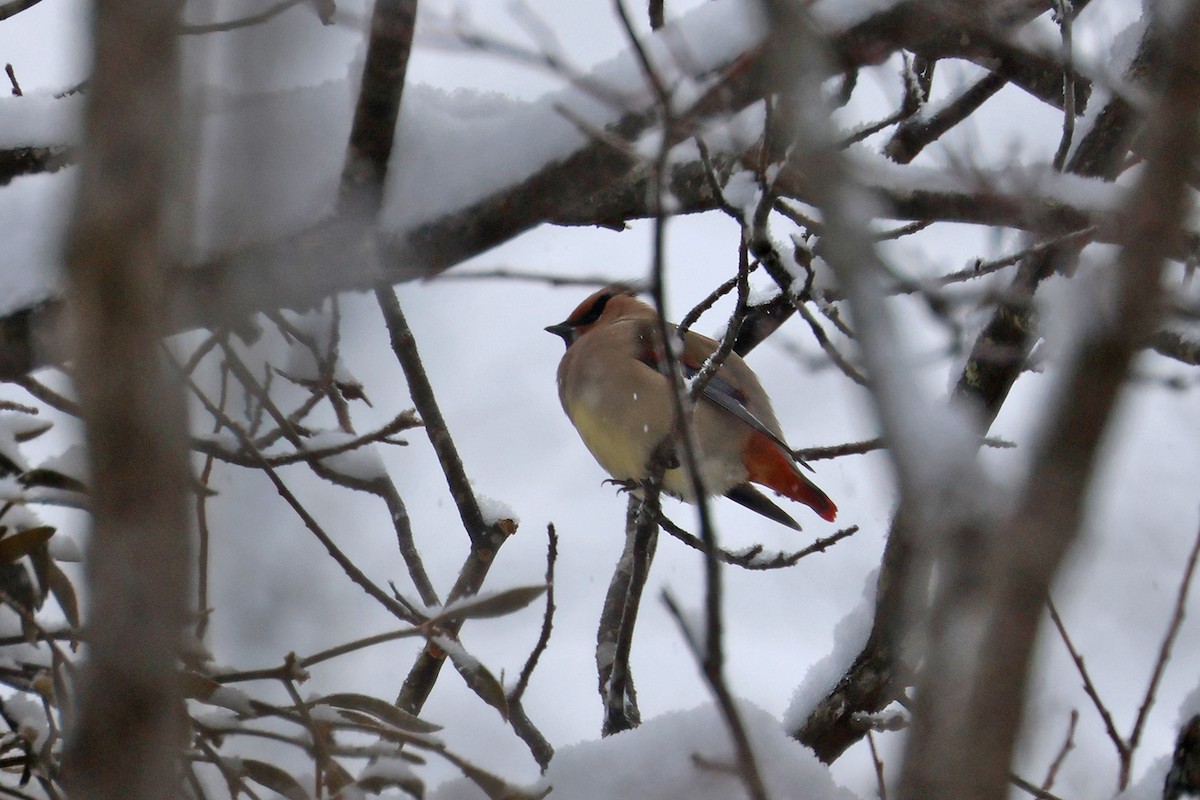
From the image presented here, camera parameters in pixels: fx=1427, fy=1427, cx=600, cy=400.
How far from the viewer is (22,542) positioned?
5.91ft

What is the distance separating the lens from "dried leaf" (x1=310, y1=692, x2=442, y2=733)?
190cm

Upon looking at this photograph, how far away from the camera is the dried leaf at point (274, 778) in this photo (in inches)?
71.8

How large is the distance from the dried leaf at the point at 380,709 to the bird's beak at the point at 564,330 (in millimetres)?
3933

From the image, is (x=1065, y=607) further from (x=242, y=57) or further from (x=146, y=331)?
(x=242, y=57)

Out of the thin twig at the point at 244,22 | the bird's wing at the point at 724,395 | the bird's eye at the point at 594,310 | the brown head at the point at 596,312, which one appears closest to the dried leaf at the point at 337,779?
the thin twig at the point at 244,22

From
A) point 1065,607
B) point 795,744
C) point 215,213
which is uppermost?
point 215,213

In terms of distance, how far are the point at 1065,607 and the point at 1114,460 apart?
107 millimetres

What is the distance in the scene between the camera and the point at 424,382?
10.4 feet

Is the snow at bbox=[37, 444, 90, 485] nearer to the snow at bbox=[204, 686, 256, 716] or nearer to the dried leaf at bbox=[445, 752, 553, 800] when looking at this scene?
the snow at bbox=[204, 686, 256, 716]

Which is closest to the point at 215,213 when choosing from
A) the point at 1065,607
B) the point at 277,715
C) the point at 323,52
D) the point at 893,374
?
the point at 323,52

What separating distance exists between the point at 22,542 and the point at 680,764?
87cm

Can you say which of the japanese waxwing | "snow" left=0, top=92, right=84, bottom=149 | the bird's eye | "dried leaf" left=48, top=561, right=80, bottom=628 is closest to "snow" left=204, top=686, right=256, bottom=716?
"dried leaf" left=48, top=561, right=80, bottom=628

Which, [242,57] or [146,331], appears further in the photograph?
[242,57]

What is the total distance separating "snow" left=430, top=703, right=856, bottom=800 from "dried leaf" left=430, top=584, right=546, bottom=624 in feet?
0.64
